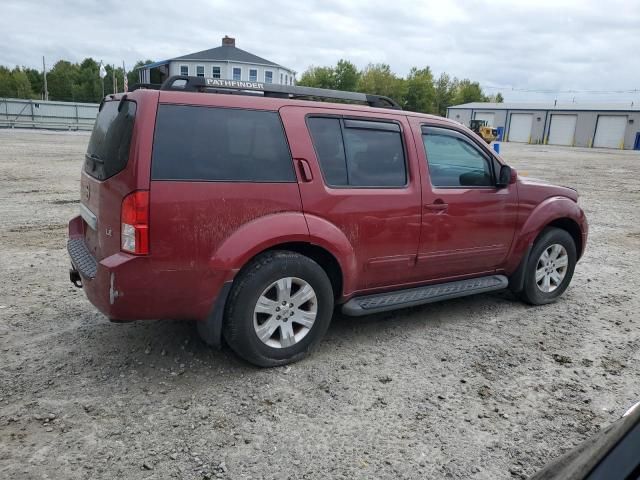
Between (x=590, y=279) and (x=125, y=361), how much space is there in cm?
543

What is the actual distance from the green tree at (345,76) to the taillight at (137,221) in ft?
254

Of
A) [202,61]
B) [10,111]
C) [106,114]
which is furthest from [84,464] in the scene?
[202,61]

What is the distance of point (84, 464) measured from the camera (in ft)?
9.01

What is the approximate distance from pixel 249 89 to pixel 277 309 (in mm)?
1676

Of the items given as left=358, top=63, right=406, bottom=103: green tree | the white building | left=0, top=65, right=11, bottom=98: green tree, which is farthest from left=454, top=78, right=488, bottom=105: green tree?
left=0, top=65, right=11, bottom=98: green tree

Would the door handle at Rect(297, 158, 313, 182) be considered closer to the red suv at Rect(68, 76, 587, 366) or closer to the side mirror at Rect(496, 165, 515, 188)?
the red suv at Rect(68, 76, 587, 366)

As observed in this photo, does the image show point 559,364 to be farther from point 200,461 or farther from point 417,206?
point 200,461

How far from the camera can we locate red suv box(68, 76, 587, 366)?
10.9 ft

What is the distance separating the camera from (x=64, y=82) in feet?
273

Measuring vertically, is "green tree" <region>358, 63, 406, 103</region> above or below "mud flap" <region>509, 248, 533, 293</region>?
above

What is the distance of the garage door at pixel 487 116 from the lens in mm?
63719

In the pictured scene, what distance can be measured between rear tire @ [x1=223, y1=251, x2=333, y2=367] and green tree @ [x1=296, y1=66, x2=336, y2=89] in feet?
247

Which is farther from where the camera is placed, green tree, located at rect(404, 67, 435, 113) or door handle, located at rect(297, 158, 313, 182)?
green tree, located at rect(404, 67, 435, 113)

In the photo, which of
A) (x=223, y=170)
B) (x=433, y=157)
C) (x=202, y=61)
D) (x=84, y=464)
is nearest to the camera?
(x=84, y=464)
